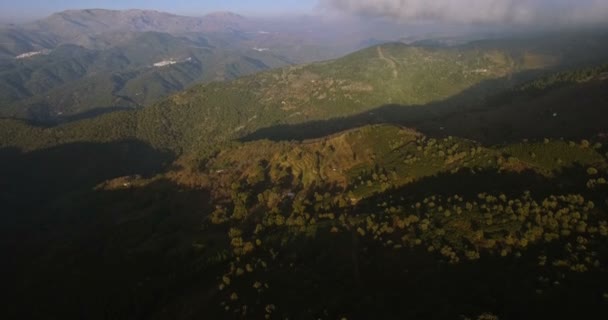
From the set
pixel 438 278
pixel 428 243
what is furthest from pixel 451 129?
pixel 438 278

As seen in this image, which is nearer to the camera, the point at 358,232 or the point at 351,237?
the point at 351,237

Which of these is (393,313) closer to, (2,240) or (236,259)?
(236,259)

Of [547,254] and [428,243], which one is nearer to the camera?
[547,254]

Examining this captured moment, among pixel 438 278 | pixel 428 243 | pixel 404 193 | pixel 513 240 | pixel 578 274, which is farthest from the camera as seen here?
pixel 404 193

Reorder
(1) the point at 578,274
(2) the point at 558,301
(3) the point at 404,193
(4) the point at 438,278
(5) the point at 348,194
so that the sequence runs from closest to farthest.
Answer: (2) the point at 558,301
(1) the point at 578,274
(4) the point at 438,278
(3) the point at 404,193
(5) the point at 348,194

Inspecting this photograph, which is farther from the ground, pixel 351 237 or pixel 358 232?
pixel 358 232

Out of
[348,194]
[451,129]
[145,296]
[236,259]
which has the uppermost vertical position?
[451,129]

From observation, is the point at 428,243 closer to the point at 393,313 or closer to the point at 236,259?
the point at 393,313

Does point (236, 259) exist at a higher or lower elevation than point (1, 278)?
higher

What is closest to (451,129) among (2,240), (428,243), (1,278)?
(428,243)
